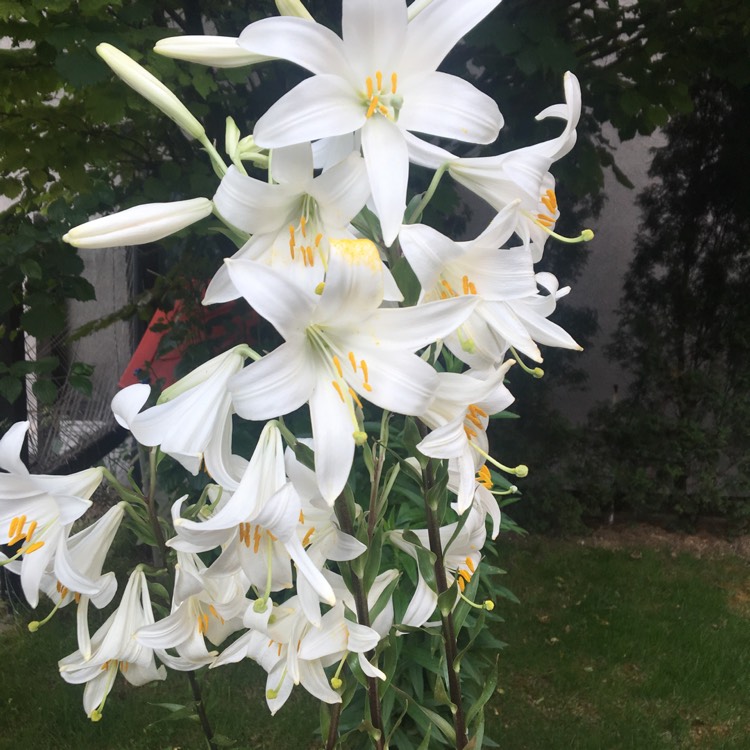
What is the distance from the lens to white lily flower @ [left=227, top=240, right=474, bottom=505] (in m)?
0.62

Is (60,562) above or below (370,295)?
below

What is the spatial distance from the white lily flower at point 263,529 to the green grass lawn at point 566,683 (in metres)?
1.40

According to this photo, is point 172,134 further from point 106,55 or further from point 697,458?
point 697,458

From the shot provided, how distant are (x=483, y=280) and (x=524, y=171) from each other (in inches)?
4.7

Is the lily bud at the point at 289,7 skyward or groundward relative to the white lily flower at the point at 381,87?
skyward

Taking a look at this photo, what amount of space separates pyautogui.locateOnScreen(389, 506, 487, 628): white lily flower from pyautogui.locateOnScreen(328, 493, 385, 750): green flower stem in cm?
8

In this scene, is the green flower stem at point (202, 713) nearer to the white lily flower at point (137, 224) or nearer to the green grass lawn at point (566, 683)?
the white lily flower at point (137, 224)

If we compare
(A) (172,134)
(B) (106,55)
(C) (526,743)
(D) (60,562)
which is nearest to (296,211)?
(B) (106,55)

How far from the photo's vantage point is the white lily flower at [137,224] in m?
0.67

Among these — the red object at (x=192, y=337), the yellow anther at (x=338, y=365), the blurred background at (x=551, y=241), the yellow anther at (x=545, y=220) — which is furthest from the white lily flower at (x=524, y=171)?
the red object at (x=192, y=337)

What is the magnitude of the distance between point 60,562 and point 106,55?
0.57 meters

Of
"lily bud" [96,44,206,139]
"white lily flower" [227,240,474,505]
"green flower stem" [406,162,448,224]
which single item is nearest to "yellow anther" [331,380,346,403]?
"white lily flower" [227,240,474,505]

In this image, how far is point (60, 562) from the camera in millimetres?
824

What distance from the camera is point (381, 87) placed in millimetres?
731
